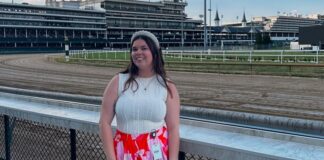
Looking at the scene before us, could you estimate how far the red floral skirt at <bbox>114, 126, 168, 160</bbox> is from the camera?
282 centimetres

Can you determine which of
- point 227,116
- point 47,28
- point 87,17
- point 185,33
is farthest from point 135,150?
point 185,33

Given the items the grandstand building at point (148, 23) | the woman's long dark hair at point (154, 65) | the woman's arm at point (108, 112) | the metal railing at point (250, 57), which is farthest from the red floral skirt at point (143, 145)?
the grandstand building at point (148, 23)

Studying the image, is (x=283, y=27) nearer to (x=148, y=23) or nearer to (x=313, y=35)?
(x=148, y=23)

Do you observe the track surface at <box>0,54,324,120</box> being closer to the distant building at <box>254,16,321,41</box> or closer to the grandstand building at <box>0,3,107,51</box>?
the grandstand building at <box>0,3,107,51</box>

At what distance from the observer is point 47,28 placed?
9738 centimetres

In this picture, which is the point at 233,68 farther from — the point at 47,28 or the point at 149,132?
the point at 47,28

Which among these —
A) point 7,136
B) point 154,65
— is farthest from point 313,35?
point 154,65

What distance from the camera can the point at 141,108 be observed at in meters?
2.84

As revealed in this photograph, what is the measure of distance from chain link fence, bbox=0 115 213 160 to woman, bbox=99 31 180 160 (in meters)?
2.08

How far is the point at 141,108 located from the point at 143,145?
23 cm

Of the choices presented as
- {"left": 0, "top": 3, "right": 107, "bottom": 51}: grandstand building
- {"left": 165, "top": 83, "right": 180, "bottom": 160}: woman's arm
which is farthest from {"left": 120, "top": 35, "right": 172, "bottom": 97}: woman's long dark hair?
{"left": 0, "top": 3, "right": 107, "bottom": 51}: grandstand building

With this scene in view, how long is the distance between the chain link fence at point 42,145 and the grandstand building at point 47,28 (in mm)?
87964

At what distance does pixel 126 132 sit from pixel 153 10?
403 feet

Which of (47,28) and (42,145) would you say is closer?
(42,145)
